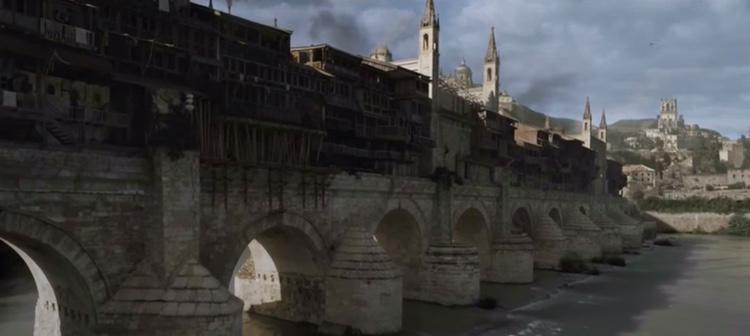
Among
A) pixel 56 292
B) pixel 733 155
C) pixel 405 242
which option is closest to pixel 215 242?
pixel 56 292

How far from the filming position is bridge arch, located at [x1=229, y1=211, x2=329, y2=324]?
967 inches

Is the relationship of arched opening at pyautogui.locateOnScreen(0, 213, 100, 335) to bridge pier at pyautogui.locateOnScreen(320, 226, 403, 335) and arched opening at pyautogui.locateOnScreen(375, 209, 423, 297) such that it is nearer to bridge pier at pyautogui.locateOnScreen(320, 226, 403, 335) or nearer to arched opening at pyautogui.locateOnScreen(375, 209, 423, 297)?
bridge pier at pyautogui.locateOnScreen(320, 226, 403, 335)

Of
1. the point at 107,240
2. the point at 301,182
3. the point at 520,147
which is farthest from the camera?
the point at 520,147

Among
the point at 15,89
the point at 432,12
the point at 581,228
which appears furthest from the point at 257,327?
the point at 581,228

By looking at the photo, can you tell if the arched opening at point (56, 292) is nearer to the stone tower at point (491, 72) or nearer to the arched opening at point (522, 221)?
the arched opening at point (522, 221)

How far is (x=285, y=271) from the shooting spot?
2747cm

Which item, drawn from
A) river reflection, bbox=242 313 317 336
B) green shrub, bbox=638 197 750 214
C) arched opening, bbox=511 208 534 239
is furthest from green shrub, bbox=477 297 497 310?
green shrub, bbox=638 197 750 214

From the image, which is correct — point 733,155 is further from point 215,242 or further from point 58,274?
point 58,274

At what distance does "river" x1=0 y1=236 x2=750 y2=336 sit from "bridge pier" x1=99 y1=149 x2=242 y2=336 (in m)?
8.23

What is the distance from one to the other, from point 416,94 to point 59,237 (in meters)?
23.7

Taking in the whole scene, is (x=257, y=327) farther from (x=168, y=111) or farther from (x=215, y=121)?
(x=168, y=111)

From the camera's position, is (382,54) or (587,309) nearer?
(587,309)

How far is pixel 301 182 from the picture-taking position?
24281 millimetres

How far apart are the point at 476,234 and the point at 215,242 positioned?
2439 centimetres
